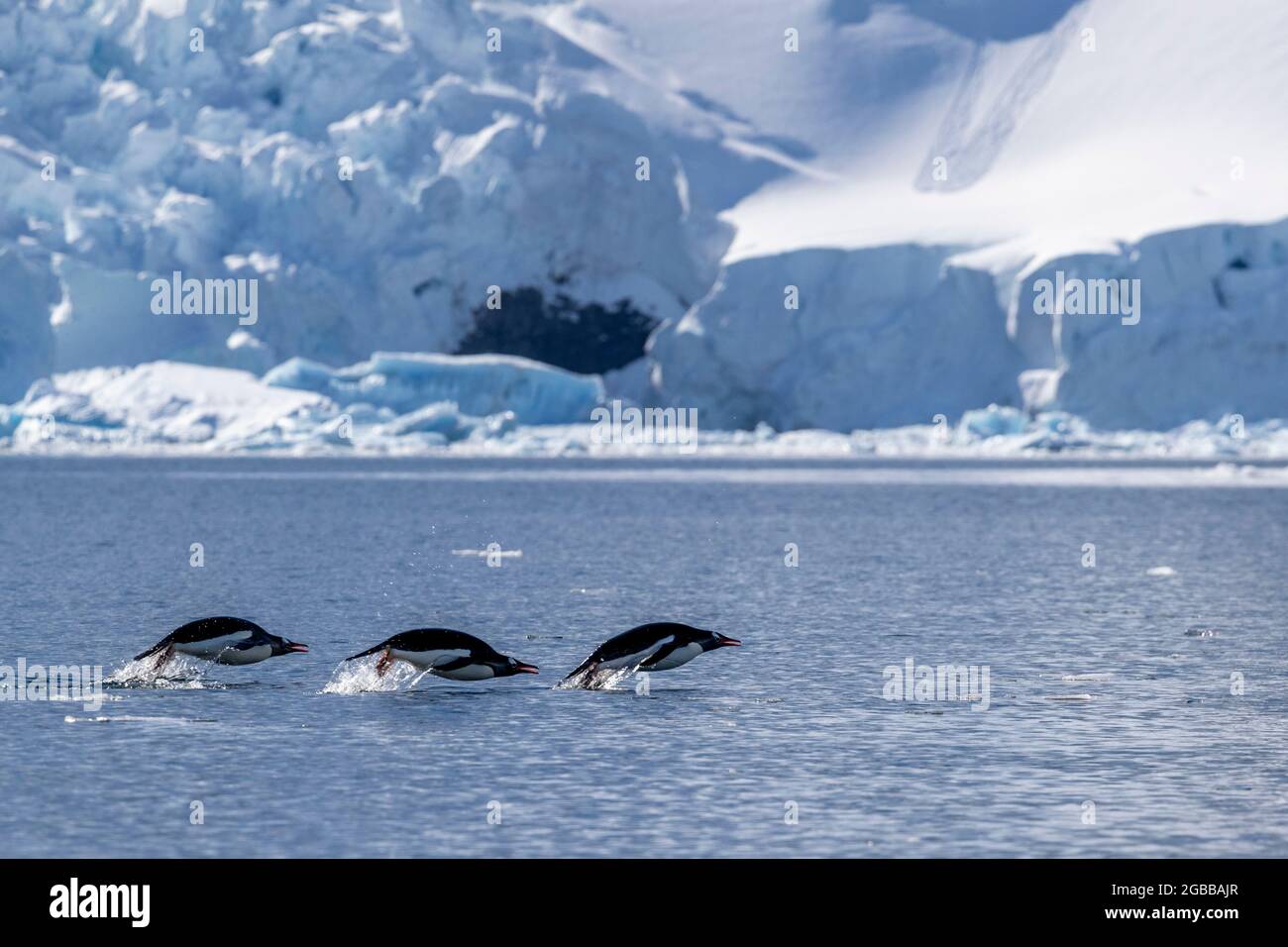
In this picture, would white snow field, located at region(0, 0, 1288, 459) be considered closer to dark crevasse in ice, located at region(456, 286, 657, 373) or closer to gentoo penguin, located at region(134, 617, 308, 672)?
dark crevasse in ice, located at region(456, 286, 657, 373)

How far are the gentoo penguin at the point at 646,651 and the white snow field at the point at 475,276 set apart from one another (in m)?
59.3

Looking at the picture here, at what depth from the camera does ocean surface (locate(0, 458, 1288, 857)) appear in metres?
11.4

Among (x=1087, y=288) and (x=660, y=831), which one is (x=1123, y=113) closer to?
(x=1087, y=288)

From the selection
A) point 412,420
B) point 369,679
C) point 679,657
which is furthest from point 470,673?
point 412,420

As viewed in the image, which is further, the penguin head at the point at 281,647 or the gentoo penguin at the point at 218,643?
the penguin head at the point at 281,647

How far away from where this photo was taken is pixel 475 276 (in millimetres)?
89812

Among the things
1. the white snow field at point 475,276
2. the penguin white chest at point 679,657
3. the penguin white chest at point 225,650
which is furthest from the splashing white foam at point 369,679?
the white snow field at point 475,276

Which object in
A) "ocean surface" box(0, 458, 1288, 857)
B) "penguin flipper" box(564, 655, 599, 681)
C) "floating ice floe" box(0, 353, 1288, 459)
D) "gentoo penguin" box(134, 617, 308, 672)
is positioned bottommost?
"ocean surface" box(0, 458, 1288, 857)

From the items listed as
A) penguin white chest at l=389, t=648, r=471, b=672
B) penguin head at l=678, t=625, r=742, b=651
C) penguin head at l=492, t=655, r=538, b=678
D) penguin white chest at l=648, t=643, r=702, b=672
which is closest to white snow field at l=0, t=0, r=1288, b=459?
penguin head at l=678, t=625, r=742, b=651

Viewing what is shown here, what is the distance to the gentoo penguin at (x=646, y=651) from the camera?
17250mm

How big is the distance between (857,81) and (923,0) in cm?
911

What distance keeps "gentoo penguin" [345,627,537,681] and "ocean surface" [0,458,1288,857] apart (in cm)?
23

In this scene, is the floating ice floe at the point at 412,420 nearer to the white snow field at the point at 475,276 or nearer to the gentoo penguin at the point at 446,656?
the white snow field at the point at 475,276

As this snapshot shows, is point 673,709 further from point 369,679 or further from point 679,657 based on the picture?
point 369,679
